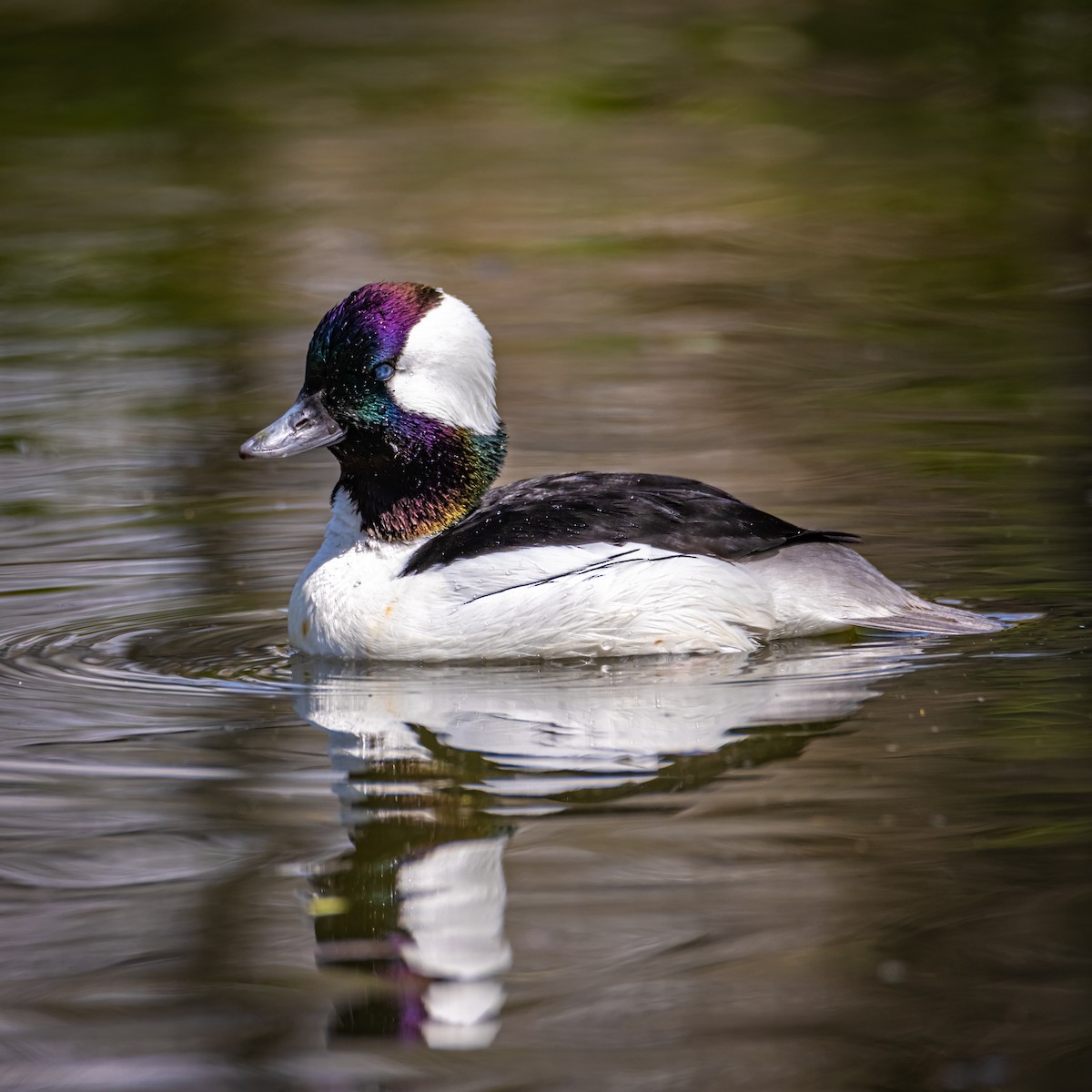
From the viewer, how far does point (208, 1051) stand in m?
3.89

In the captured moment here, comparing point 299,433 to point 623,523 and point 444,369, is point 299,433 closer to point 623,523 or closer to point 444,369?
point 444,369

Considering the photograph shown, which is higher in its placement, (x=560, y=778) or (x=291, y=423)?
(x=291, y=423)

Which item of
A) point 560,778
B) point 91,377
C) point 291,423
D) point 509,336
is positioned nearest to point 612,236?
point 509,336

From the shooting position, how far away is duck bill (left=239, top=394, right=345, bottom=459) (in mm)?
6938

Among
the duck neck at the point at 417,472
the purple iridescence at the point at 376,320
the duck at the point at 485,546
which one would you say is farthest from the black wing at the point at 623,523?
the purple iridescence at the point at 376,320

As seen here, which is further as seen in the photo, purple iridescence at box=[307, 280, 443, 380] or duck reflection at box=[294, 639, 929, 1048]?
purple iridescence at box=[307, 280, 443, 380]

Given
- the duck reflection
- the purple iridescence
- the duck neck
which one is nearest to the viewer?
the duck reflection

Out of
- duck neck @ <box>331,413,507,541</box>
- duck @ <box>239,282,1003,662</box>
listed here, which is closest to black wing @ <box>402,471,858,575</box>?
duck @ <box>239,282,1003,662</box>

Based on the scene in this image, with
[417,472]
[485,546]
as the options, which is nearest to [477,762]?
[485,546]

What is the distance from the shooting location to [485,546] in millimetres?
6562

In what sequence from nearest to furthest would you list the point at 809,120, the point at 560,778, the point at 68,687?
the point at 560,778, the point at 68,687, the point at 809,120

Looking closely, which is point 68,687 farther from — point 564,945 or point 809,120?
point 809,120

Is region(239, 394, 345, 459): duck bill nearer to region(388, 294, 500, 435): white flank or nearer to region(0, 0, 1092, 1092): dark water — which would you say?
region(388, 294, 500, 435): white flank

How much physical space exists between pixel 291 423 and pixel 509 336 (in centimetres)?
595
